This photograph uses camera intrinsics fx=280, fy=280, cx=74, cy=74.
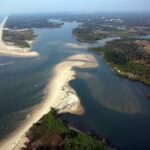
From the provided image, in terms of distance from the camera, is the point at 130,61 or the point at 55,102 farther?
the point at 130,61

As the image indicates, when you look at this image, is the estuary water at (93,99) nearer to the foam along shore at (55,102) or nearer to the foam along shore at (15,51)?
the foam along shore at (55,102)

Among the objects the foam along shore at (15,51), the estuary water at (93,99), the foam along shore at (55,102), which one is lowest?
the foam along shore at (15,51)

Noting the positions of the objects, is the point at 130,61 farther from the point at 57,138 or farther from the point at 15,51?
the point at 57,138

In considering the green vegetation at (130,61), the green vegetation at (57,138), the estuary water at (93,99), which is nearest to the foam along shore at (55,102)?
the estuary water at (93,99)

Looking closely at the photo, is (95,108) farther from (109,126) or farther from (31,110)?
(31,110)

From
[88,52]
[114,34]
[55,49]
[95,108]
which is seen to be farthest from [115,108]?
[114,34]

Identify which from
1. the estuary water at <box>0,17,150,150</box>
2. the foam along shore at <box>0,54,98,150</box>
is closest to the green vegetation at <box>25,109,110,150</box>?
the foam along shore at <box>0,54,98,150</box>

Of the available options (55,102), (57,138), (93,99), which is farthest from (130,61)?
(57,138)
